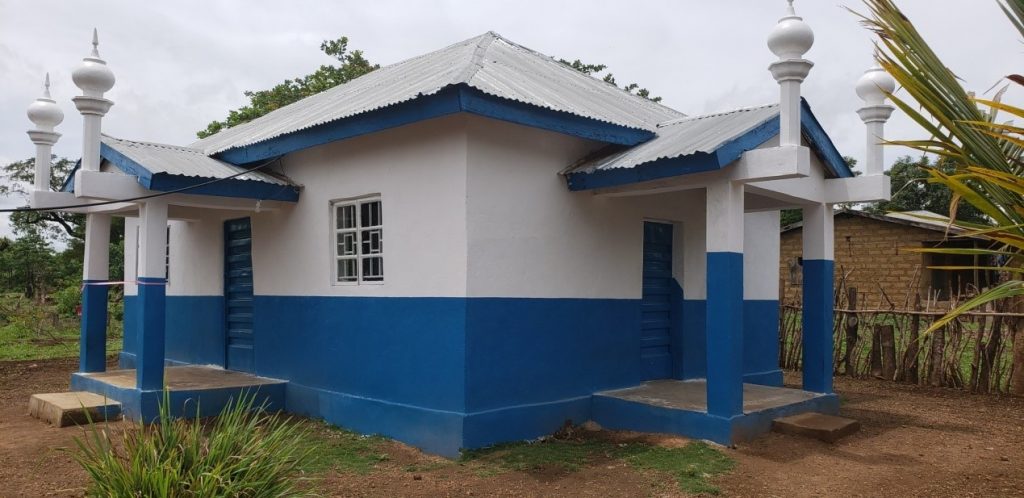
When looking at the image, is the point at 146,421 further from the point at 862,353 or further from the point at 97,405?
the point at 862,353

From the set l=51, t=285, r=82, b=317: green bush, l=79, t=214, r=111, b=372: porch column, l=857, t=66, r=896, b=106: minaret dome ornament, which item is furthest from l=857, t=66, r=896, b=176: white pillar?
l=51, t=285, r=82, b=317: green bush

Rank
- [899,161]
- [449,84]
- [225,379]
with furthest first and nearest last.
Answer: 1. [899,161]
2. [225,379]
3. [449,84]

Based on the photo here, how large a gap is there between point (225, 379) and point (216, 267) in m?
1.82

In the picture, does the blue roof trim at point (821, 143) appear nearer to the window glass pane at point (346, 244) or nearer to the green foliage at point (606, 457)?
the green foliage at point (606, 457)

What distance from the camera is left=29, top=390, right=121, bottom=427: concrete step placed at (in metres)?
8.26

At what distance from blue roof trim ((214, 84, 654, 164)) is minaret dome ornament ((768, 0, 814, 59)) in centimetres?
188

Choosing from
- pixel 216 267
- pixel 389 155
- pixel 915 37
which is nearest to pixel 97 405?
pixel 216 267

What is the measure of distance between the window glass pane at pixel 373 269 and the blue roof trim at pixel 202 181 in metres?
1.40

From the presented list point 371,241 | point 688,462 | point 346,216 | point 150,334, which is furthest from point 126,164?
point 688,462

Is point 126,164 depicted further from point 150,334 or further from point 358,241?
point 358,241

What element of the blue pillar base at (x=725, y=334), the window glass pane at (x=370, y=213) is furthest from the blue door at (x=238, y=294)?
the blue pillar base at (x=725, y=334)

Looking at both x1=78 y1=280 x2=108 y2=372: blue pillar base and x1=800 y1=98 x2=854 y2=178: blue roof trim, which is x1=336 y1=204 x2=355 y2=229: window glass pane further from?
x1=800 y1=98 x2=854 y2=178: blue roof trim

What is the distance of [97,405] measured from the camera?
848cm

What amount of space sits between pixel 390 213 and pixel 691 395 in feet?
12.0
